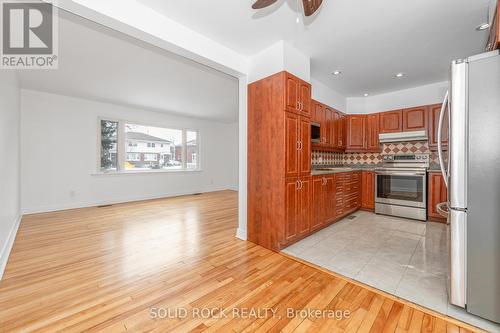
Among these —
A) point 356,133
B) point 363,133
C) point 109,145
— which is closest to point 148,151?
point 109,145

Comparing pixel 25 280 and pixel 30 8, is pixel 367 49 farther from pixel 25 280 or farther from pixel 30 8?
pixel 25 280

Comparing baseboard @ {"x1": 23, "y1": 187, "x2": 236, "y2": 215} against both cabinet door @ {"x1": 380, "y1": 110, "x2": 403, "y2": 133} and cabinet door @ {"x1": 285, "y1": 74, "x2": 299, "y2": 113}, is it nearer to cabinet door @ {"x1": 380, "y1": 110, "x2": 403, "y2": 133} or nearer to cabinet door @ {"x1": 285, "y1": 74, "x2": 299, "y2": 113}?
cabinet door @ {"x1": 285, "y1": 74, "x2": 299, "y2": 113}

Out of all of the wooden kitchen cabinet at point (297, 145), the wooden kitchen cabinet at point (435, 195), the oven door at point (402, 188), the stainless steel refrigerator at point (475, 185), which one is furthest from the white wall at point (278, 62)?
the wooden kitchen cabinet at point (435, 195)

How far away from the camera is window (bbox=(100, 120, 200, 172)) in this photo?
5.63 m

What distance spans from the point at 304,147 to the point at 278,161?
539mm

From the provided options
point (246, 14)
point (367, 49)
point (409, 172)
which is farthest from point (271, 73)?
point (409, 172)


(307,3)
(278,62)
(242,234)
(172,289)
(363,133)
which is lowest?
(172,289)

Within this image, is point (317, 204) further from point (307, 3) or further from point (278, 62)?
point (307, 3)

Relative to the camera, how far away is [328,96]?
4.46 meters

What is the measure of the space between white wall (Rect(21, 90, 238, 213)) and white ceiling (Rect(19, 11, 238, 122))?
0.36 metres

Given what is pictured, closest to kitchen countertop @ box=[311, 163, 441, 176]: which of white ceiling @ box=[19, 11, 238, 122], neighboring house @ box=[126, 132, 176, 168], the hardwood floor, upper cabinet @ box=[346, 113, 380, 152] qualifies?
upper cabinet @ box=[346, 113, 380, 152]

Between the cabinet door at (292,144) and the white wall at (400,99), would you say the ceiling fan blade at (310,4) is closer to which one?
the cabinet door at (292,144)

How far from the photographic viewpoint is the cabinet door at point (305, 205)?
2895 mm

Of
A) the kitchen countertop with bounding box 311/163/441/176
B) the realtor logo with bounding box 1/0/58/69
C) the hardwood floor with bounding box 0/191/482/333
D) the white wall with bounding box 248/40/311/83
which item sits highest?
the realtor logo with bounding box 1/0/58/69
